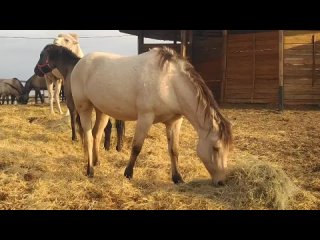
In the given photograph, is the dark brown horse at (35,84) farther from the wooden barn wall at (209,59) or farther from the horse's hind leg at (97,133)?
the horse's hind leg at (97,133)

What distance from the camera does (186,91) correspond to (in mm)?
4316

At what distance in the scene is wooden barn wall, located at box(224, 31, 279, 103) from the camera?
1277cm

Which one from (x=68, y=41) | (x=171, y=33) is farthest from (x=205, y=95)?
(x=171, y=33)

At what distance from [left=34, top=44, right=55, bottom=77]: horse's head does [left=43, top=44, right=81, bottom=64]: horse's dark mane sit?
2cm

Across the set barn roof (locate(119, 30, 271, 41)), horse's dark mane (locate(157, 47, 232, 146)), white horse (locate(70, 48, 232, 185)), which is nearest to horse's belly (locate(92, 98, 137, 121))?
white horse (locate(70, 48, 232, 185))

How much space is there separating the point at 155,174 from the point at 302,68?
9400 millimetres

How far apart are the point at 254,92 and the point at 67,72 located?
7.91 meters

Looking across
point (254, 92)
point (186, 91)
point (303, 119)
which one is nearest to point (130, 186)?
point (186, 91)

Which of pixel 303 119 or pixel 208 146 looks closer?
pixel 208 146

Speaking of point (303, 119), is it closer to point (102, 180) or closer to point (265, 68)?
point (265, 68)

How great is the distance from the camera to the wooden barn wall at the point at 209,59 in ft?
47.6

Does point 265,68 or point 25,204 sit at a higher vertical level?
point 265,68

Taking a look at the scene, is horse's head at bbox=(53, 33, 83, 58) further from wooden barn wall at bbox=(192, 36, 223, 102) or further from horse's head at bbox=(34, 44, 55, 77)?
wooden barn wall at bbox=(192, 36, 223, 102)
